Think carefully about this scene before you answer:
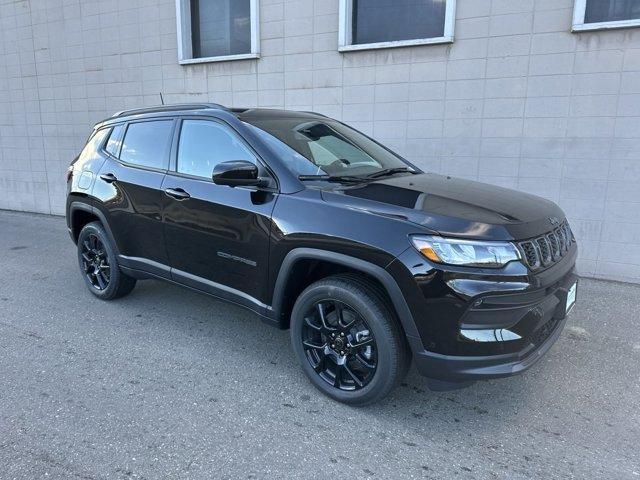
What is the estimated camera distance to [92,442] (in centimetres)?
262

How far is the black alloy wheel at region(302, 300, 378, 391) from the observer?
2.86m

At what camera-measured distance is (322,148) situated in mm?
3639

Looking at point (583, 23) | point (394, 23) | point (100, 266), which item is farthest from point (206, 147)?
point (583, 23)

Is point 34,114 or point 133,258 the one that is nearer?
point 133,258

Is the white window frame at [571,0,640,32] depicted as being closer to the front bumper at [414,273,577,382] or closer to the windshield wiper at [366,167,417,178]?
the windshield wiper at [366,167,417,178]

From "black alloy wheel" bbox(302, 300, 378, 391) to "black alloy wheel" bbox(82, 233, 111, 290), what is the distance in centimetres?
247

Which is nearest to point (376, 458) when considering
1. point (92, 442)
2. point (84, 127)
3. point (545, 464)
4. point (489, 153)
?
point (545, 464)

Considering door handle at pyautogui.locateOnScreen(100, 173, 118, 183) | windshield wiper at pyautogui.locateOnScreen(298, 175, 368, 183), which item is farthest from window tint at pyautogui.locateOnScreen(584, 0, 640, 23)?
door handle at pyautogui.locateOnScreen(100, 173, 118, 183)

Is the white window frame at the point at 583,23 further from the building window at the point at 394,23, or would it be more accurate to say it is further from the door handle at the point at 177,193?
the door handle at the point at 177,193

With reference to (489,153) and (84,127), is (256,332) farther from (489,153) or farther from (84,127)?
(84,127)

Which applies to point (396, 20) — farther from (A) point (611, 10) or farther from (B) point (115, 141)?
A: (B) point (115, 141)

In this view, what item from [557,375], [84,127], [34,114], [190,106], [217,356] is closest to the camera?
[557,375]

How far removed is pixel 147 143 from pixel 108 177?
21.5 inches

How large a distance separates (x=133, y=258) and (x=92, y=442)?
1943 mm
